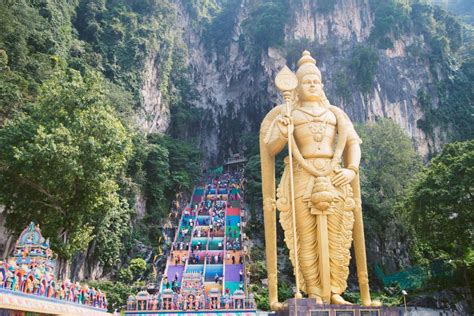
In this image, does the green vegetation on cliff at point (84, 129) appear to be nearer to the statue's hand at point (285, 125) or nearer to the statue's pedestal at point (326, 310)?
the statue's hand at point (285, 125)

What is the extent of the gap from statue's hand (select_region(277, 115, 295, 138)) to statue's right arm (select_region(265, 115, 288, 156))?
0.01 metres

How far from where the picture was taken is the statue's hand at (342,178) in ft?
18.3

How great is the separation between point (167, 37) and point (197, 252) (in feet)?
52.3

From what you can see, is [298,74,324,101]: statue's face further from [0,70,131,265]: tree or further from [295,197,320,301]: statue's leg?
[0,70,131,265]: tree

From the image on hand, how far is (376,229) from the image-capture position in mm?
17344

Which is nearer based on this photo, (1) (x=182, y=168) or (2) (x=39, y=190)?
→ (2) (x=39, y=190)

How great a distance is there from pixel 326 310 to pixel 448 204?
25.7 feet

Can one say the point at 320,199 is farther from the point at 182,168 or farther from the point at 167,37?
the point at 167,37

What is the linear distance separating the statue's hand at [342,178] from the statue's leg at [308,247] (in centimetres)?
48

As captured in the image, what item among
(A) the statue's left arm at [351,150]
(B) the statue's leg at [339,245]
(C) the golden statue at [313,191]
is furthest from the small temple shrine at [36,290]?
(A) the statue's left arm at [351,150]

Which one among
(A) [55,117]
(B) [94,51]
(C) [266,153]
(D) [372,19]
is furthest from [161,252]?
(D) [372,19]

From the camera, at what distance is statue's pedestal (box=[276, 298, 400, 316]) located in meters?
4.64

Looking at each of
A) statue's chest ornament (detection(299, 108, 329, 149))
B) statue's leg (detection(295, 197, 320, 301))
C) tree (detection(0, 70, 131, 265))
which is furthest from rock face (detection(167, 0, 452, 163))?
statue's leg (detection(295, 197, 320, 301))

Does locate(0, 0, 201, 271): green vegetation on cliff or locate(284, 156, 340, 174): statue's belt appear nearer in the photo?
locate(284, 156, 340, 174): statue's belt
